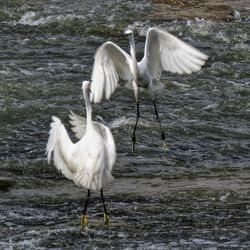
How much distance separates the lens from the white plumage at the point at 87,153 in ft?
20.1

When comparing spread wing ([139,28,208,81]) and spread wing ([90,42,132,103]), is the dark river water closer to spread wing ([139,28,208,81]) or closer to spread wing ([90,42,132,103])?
spread wing ([90,42,132,103])

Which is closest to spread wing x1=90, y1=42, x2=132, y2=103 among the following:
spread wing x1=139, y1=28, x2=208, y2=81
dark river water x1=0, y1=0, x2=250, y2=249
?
spread wing x1=139, y1=28, x2=208, y2=81

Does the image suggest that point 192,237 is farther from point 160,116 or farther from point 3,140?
point 160,116

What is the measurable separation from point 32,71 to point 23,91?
0.80 meters

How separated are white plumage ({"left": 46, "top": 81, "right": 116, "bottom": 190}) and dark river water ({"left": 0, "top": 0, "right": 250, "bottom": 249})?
403mm

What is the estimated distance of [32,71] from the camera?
10.9 m

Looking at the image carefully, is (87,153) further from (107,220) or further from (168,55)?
(168,55)

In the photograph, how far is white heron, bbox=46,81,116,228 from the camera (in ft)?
20.1

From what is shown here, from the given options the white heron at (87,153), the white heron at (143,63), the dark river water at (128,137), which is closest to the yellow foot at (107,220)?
the dark river water at (128,137)

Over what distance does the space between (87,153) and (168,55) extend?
94.2 inches

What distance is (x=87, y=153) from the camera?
242 inches

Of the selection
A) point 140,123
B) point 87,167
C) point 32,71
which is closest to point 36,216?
point 87,167

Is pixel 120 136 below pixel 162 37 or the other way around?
below

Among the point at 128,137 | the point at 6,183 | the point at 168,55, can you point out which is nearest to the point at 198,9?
the point at 128,137
